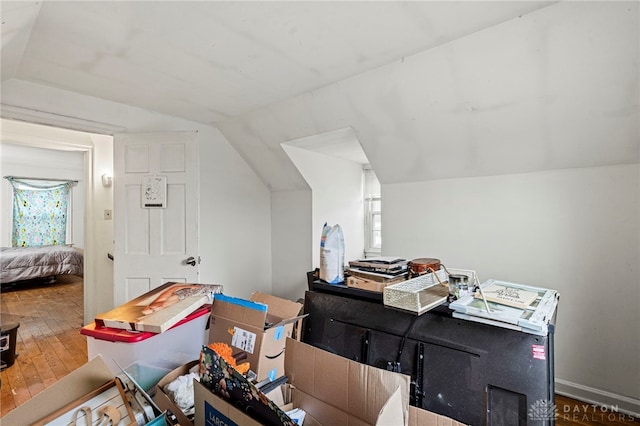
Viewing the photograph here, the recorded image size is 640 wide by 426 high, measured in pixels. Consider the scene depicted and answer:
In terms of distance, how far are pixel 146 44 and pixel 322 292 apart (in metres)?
1.78

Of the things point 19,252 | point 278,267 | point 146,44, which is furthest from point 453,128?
point 19,252

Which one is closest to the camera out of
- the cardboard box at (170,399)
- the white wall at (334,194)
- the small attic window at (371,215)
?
the cardboard box at (170,399)

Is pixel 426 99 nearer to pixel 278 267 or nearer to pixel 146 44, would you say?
pixel 146 44

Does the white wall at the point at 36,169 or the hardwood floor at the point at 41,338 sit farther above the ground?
the white wall at the point at 36,169

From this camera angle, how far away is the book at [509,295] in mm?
1216

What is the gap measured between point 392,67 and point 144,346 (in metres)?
2.13

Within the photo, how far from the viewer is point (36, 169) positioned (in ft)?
20.3

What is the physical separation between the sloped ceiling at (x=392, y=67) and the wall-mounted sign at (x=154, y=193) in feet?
2.37

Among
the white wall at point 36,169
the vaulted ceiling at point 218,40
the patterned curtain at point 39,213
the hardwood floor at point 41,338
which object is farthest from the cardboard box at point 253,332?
the patterned curtain at point 39,213

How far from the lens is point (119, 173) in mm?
2832

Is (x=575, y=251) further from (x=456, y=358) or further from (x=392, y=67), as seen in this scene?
(x=392, y=67)

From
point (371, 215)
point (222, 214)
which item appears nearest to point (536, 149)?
point (371, 215)

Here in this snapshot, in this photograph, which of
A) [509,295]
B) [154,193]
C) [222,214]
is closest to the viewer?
[509,295]

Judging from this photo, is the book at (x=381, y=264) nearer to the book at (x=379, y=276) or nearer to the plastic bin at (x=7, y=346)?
the book at (x=379, y=276)
